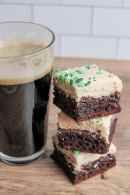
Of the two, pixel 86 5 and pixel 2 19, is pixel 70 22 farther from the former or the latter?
pixel 2 19

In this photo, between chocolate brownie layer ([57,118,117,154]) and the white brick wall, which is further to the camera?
the white brick wall

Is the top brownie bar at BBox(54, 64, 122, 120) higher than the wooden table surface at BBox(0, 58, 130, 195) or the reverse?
higher

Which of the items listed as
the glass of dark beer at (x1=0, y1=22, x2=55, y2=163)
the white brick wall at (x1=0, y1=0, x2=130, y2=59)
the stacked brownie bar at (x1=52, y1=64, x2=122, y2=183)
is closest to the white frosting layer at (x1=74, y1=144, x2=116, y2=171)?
the stacked brownie bar at (x1=52, y1=64, x2=122, y2=183)

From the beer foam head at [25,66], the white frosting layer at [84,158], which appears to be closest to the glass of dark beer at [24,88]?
the beer foam head at [25,66]

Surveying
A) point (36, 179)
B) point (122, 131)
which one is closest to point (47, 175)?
point (36, 179)

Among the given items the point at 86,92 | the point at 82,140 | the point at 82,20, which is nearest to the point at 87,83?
the point at 86,92

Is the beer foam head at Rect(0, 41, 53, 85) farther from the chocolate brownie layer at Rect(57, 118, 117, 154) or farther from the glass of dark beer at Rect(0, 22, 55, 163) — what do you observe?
the chocolate brownie layer at Rect(57, 118, 117, 154)

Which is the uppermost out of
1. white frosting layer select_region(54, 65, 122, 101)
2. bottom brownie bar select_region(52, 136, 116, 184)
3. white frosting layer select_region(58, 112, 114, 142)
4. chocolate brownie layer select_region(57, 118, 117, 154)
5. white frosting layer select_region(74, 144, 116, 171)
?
white frosting layer select_region(54, 65, 122, 101)

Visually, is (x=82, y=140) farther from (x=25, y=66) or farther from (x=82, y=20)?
(x=82, y=20)
